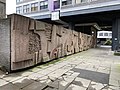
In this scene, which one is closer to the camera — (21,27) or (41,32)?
(21,27)

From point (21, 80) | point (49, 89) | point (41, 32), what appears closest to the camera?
point (49, 89)

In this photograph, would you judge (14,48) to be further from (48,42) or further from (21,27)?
(48,42)

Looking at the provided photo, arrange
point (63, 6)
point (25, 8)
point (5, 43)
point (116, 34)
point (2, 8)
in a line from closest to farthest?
point (5, 43)
point (2, 8)
point (116, 34)
point (63, 6)
point (25, 8)

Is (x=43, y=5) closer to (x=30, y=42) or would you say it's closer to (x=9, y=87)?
(x=30, y=42)

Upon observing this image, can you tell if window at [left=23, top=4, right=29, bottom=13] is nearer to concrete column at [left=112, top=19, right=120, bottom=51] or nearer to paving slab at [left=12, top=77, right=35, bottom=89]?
concrete column at [left=112, top=19, right=120, bottom=51]

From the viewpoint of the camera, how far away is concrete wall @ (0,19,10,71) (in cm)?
421

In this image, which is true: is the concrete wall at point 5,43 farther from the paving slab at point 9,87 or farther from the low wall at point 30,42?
the paving slab at point 9,87

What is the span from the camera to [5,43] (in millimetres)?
4312

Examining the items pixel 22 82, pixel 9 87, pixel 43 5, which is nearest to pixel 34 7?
pixel 43 5

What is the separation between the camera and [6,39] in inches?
169

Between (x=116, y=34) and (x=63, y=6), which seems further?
(x=63, y=6)

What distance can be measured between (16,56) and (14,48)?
0.31 meters

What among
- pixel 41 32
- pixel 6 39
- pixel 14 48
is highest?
pixel 41 32

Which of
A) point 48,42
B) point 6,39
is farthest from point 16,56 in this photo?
point 48,42
